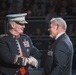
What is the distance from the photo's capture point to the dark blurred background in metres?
10.7

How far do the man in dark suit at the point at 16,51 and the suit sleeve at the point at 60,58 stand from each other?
0.37 metres

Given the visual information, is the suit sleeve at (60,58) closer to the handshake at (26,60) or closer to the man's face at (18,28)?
the handshake at (26,60)

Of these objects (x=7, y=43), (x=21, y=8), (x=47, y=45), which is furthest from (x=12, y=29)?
(x=21, y=8)

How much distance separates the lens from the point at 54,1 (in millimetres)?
12094

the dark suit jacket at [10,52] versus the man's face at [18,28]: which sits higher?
the man's face at [18,28]

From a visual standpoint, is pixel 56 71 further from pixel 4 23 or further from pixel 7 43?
pixel 4 23

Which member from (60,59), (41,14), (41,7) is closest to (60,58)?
(60,59)

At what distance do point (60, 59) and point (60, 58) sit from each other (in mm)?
12

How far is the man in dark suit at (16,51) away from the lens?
4.75 meters

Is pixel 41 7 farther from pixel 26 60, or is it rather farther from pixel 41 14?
pixel 26 60

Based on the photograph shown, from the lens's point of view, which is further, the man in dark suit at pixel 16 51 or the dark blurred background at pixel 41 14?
the dark blurred background at pixel 41 14

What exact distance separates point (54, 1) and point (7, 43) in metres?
7.43

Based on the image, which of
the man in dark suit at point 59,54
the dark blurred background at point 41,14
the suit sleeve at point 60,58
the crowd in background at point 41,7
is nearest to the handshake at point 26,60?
the man in dark suit at point 59,54

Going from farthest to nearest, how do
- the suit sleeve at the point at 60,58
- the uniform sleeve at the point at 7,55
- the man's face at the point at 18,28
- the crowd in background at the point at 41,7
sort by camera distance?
the crowd in background at the point at 41,7, the man's face at the point at 18,28, the uniform sleeve at the point at 7,55, the suit sleeve at the point at 60,58
